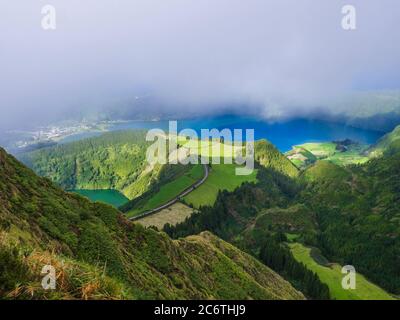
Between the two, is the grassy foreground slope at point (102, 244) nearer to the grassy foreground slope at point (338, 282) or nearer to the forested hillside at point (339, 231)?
the grassy foreground slope at point (338, 282)

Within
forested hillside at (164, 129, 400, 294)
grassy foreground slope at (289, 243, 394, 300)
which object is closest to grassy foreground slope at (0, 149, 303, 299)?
grassy foreground slope at (289, 243, 394, 300)

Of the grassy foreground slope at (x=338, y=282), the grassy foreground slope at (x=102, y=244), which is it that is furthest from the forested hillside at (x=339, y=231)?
the grassy foreground slope at (x=102, y=244)

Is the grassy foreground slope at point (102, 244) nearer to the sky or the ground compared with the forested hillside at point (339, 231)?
nearer to the sky

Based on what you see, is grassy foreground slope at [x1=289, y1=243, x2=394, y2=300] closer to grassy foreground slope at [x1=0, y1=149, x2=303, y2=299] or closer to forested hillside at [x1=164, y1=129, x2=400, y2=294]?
forested hillside at [x1=164, y1=129, x2=400, y2=294]

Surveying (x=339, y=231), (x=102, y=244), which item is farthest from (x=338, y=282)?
(x=102, y=244)

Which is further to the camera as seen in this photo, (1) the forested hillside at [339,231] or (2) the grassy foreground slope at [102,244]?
(1) the forested hillside at [339,231]
